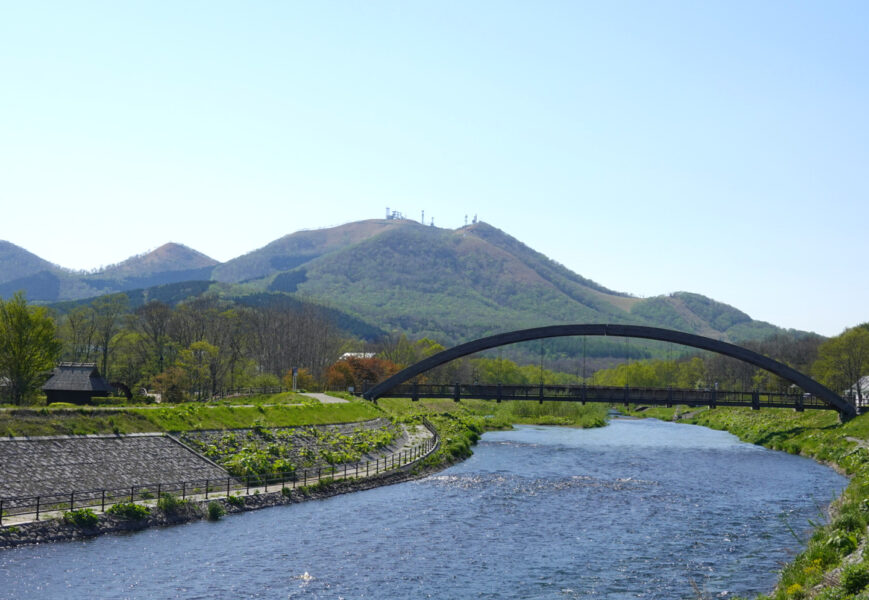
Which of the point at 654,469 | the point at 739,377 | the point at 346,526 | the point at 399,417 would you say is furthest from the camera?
the point at 739,377

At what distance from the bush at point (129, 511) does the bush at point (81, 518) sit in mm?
1172

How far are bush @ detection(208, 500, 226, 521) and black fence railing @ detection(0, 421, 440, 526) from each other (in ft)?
5.50

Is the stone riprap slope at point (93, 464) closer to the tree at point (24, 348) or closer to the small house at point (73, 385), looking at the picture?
the small house at point (73, 385)

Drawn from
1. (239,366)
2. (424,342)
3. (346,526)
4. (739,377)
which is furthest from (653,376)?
(346,526)

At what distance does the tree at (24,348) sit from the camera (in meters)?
65.6

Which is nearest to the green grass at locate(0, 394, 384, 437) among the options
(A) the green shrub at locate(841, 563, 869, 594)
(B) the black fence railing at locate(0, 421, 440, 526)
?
(B) the black fence railing at locate(0, 421, 440, 526)

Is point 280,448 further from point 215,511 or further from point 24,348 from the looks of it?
point 24,348

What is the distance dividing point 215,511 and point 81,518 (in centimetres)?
714

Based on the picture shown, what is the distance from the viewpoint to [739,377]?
574ft

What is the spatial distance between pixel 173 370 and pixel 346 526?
65.4m

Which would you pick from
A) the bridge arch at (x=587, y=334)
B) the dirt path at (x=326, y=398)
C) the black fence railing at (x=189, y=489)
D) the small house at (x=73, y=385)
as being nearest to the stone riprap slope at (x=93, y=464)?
the black fence railing at (x=189, y=489)

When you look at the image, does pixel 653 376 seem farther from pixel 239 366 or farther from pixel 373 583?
pixel 373 583

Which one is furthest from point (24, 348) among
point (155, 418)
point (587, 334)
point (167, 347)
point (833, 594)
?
point (833, 594)

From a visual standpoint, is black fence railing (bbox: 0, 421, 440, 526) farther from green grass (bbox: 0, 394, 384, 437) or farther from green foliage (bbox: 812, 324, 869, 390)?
green foliage (bbox: 812, 324, 869, 390)
